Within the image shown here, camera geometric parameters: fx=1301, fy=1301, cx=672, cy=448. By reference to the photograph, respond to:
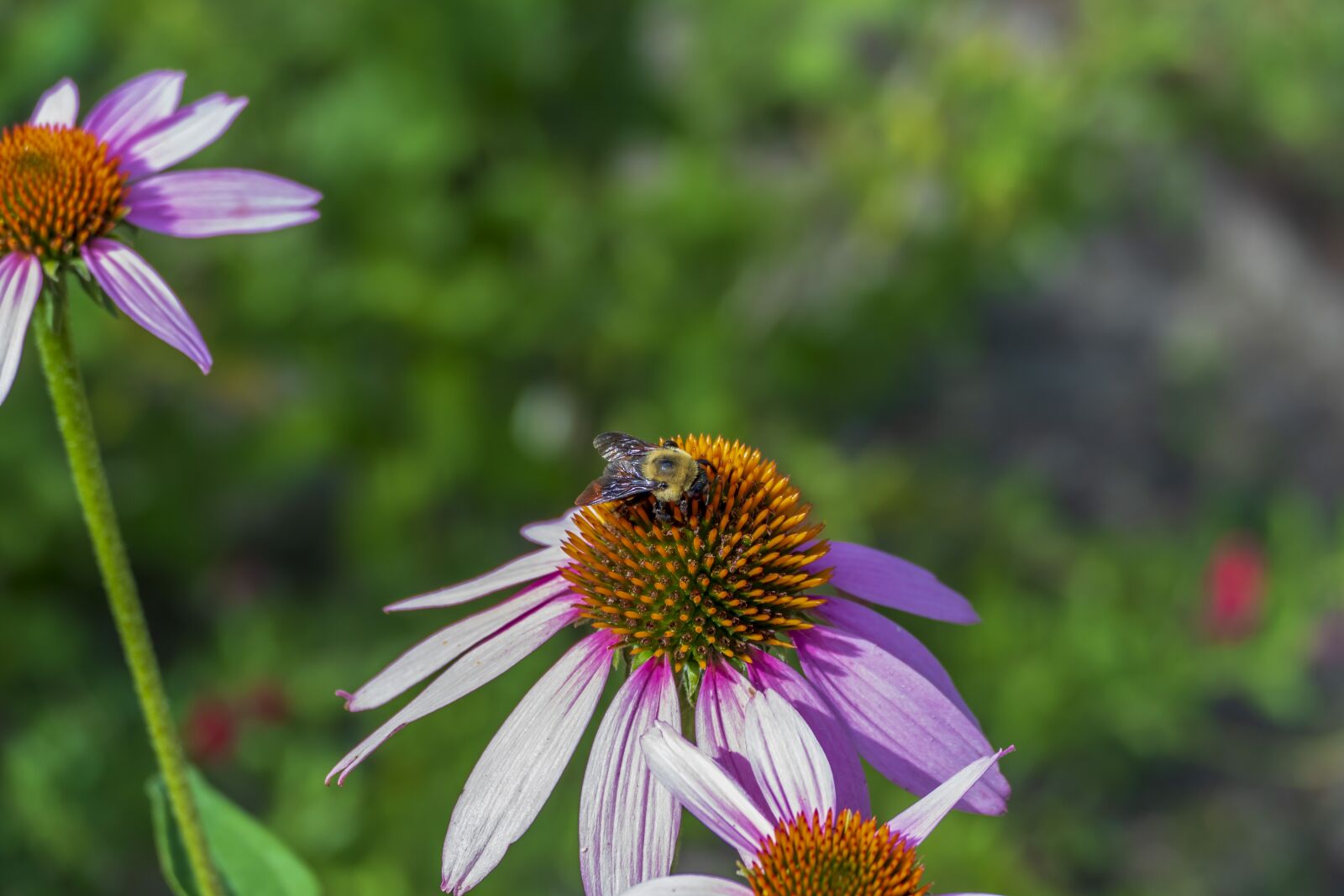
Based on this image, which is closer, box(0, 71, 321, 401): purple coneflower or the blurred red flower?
box(0, 71, 321, 401): purple coneflower

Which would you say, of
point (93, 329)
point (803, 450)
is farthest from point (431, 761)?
point (803, 450)

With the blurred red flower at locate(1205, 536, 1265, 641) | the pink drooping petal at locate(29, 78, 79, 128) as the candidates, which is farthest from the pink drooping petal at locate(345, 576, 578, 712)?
the blurred red flower at locate(1205, 536, 1265, 641)

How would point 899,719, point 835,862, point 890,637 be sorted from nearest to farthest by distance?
point 835,862 → point 899,719 → point 890,637

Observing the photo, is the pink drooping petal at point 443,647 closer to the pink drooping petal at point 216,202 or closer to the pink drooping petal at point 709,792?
the pink drooping petal at point 709,792

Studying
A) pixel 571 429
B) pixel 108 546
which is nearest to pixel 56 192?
pixel 108 546

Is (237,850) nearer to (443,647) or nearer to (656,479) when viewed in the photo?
(443,647)

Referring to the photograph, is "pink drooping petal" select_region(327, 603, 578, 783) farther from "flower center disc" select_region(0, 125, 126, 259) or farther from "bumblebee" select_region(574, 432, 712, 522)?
"flower center disc" select_region(0, 125, 126, 259)
